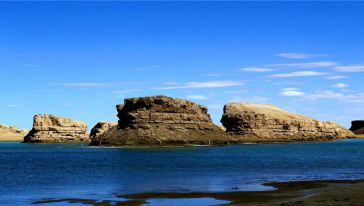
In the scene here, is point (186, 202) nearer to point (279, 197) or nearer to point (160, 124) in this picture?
point (279, 197)

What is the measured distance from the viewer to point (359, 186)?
4097 cm

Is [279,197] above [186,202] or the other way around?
above

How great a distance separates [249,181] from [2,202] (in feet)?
80.0

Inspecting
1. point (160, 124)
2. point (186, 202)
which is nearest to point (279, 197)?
point (186, 202)

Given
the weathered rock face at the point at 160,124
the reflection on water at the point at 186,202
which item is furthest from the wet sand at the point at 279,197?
the weathered rock face at the point at 160,124

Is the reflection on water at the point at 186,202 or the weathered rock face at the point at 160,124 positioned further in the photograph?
the weathered rock face at the point at 160,124

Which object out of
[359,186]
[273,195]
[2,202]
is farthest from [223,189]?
[2,202]

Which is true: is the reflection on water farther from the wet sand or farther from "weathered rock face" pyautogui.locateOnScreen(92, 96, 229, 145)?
"weathered rock face" pyautogui.locateOnScreen(92, 96, 229, 145)

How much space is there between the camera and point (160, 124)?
18000 cm

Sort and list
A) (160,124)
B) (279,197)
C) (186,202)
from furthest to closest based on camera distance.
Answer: (160,124), (279,197), (186,202)

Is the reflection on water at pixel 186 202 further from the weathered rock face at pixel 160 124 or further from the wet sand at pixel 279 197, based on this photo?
the weathered rock face at pixel 160 124

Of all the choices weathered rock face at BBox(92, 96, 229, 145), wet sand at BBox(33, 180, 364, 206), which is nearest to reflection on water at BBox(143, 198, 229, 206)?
wet sand at BBox(33, 180, 364, 206)

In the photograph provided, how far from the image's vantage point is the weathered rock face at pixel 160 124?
17588 cm

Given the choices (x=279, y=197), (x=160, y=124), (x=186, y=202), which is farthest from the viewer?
(x=160, y=124)
